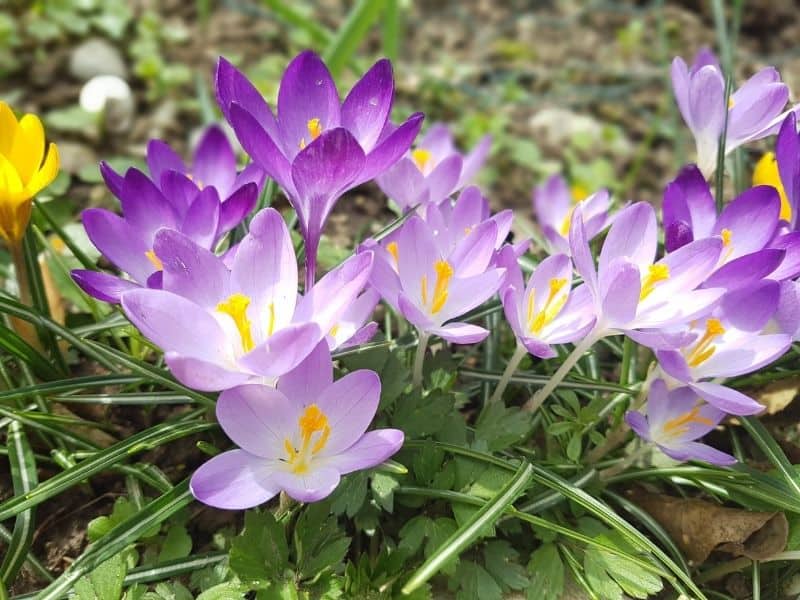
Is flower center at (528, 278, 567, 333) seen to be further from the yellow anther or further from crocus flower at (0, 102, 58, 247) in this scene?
crocus flower at (0, 102, 58, 247)

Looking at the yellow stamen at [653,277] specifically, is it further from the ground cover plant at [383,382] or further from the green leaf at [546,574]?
the green leaf at [546,574]

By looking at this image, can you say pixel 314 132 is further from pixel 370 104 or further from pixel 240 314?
pixel 240 314

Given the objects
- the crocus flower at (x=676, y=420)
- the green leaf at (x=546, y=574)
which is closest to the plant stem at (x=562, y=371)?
the crocus flower at (x=676, y=420)

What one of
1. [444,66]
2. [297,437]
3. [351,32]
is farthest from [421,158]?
[444,66]

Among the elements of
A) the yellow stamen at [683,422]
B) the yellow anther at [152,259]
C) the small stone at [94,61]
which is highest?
the small stone at [94,61]

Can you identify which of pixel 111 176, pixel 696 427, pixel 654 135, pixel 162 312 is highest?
pixel 111 176

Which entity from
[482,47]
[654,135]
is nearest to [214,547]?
[654,135]

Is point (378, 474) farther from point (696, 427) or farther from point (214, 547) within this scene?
point (696, 427)
